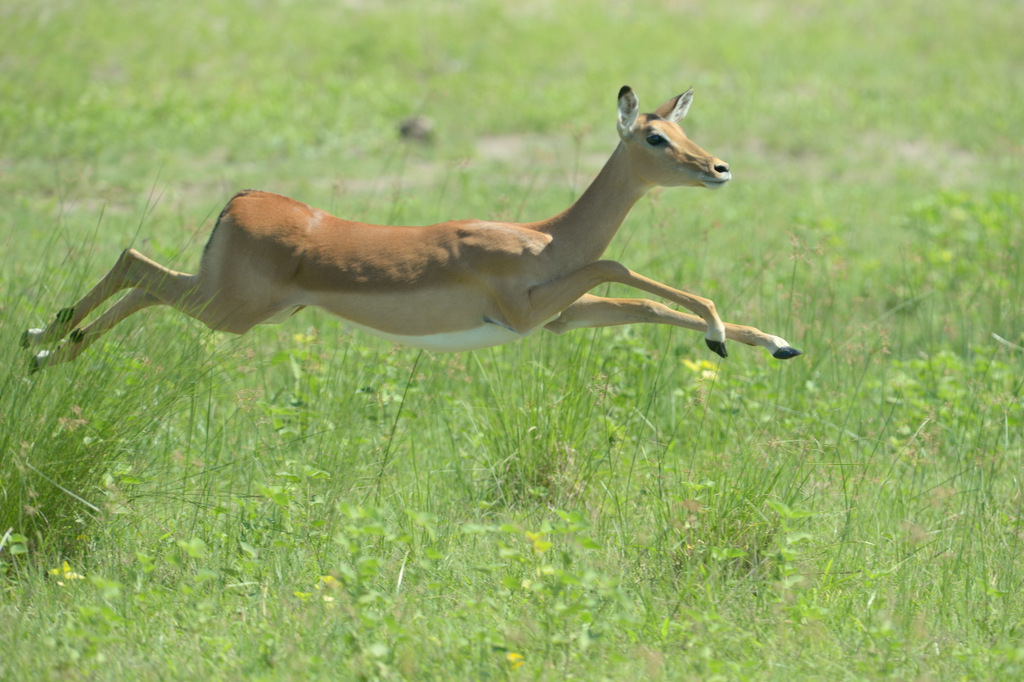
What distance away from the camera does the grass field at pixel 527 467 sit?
3969mm

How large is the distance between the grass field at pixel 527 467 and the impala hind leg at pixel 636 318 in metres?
0.34

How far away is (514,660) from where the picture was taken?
374 cm

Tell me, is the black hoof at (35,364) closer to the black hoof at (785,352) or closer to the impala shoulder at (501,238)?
the impala shoulder at (501,238)

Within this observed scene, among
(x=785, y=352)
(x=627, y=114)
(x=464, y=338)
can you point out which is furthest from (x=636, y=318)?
(x=627, y=114)

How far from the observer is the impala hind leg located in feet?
14.9

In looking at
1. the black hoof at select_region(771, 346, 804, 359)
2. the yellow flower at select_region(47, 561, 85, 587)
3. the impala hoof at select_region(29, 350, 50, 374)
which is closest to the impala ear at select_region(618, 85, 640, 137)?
the black hoof at select_region(771, 346, 804, 359)

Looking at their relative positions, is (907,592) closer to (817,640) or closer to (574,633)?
(817,640)

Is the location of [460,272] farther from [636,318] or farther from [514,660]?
[514,660]

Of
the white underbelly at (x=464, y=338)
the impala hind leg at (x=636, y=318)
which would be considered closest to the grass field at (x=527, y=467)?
the impala hind leg at (x=636, y=318)

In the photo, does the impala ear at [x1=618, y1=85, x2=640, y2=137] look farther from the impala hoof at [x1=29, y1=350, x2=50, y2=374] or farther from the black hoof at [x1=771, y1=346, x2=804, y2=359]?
the impala hoof at [x1=29, y1=350, x2=50, y2=374]

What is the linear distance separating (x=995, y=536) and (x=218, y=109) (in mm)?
11964

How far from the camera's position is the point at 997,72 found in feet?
60.7

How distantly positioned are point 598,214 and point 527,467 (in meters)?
1.53

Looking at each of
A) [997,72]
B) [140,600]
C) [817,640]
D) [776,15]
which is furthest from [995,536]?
[776,15]
